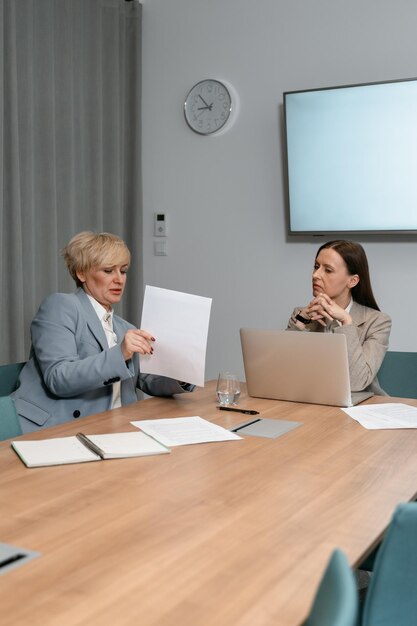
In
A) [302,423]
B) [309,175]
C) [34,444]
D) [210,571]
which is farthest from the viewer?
[309,175]

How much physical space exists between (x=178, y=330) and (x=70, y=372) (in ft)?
1.27

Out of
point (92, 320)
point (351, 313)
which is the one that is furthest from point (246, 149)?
point (92, 320)

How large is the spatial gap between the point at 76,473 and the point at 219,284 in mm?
2911

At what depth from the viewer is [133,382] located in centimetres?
275

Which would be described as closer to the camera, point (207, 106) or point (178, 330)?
point (178, 330)

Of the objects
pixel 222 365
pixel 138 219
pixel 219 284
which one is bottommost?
pixel 222 365

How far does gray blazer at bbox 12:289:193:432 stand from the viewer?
239 centimetres

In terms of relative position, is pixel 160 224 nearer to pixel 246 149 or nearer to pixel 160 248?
pixel 160 248

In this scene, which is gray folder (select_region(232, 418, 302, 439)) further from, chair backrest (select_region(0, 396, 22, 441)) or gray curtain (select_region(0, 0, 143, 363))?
gray curtain (select_region(0, 0, 143, 363))

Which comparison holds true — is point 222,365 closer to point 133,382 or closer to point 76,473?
point 133,382

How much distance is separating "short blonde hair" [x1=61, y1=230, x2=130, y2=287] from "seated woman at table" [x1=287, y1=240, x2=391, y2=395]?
0.77 metres

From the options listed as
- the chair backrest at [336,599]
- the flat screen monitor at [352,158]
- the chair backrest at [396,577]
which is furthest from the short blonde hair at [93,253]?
the chair backrest at [336,599]

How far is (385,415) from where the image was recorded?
7.61 ft

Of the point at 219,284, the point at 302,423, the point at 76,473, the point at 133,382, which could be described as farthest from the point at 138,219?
the point at 76,473
